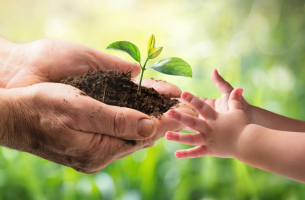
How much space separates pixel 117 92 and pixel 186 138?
1.09 ft

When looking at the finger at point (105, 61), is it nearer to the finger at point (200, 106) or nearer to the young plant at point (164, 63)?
the young plant at point (164, 63)

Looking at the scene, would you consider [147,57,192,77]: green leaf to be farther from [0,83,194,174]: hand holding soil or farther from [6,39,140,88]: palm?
[6,39,140,88]: palm

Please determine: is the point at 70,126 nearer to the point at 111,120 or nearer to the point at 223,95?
the point at 111,120

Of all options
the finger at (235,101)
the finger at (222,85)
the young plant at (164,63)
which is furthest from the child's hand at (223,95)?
the young plant at (164,63)

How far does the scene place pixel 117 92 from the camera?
955mm

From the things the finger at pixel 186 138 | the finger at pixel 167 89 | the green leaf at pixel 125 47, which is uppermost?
the green leaf at pixel 125 47

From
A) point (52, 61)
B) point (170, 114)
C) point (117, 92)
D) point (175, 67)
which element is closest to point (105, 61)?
point (52, 61)

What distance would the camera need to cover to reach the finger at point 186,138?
870 millimetres

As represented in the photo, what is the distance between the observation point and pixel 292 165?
879 millimetres

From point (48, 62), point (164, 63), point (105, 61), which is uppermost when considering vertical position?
point (164, 63)

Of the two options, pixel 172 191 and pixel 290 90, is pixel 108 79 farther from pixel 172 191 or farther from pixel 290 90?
pixel 290 90

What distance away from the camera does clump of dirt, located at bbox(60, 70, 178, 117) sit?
0.92 m

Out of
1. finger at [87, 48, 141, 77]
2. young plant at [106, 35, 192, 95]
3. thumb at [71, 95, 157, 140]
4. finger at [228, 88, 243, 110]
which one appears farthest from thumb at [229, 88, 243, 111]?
finger at [87, 48, 141, 77]

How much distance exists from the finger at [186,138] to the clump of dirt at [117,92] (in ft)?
0.30
